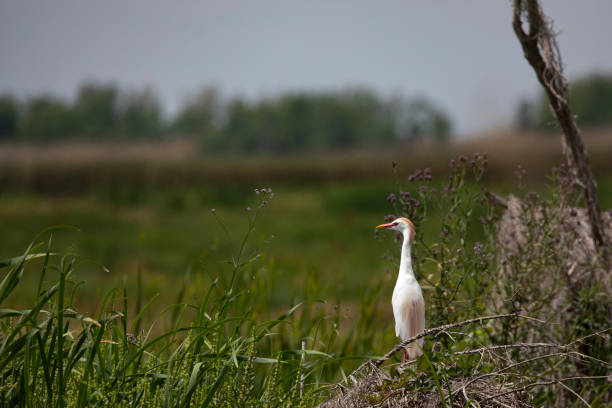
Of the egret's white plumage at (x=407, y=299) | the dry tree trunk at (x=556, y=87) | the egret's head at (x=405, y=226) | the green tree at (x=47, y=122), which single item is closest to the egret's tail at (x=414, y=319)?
the egret's white plumage at (x=407, y=299)

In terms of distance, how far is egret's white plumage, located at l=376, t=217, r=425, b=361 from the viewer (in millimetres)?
3000

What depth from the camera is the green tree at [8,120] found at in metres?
40.0

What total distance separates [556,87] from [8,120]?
43528mm

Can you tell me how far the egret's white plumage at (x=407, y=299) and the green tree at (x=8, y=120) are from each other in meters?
42.0

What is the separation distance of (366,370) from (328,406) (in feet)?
0.93

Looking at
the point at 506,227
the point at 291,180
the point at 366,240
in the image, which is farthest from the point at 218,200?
the point at 506,227

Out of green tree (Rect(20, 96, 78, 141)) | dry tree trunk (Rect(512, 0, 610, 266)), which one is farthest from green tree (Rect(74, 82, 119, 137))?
dry tree trunk (Rect(512, 0, 610, 266))

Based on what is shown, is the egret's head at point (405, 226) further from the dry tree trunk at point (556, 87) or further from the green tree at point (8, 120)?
the green tree at point (8, 120)

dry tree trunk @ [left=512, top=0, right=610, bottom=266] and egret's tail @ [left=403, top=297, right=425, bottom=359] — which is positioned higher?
dry tree trunk @ [left=512, top=0, right=610, bottom=266]

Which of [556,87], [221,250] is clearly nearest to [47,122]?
[221,250]

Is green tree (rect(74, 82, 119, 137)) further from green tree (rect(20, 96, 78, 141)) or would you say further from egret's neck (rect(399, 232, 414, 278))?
egret's neck (rect(399, 232, 414, 278))

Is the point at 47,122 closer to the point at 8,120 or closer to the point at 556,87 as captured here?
the point at 8,120

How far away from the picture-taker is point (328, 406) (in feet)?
10.0

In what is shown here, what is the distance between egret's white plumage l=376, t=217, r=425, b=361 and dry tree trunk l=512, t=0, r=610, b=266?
227cm
